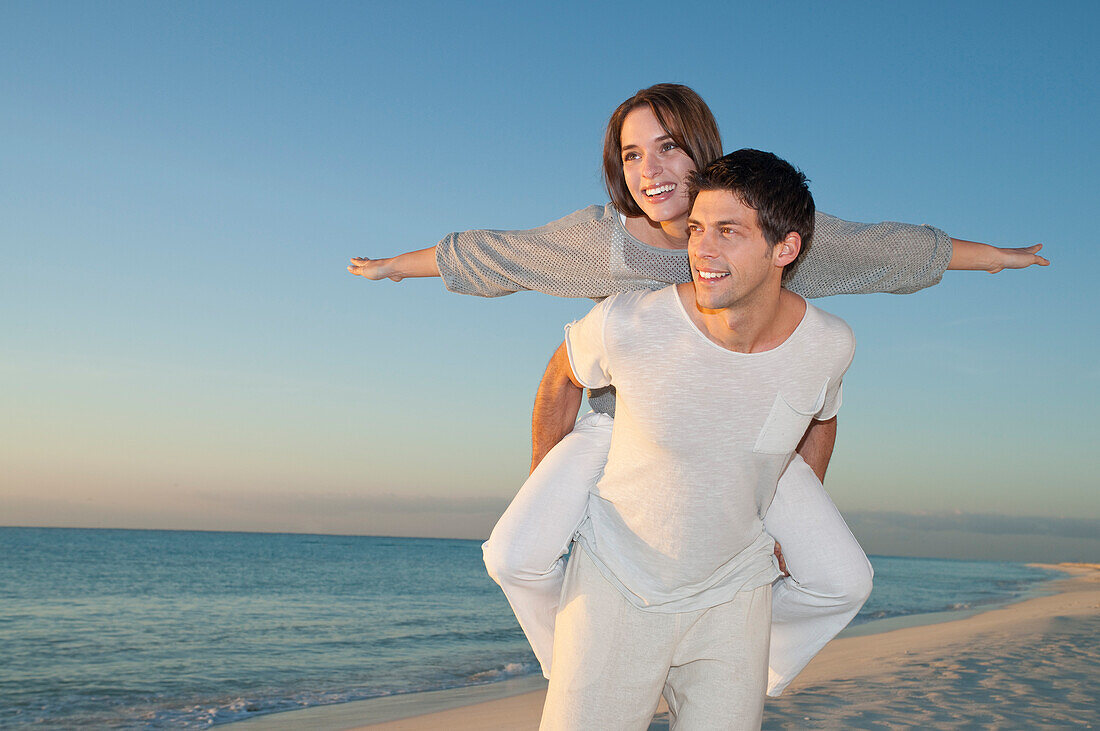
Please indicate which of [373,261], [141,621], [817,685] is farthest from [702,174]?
[141,621]

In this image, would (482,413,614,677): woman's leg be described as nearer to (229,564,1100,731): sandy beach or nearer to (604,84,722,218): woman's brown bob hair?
(604,84,722,218): woman's brown bob hair

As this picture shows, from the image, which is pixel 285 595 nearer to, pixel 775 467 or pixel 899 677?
pixel 899 677

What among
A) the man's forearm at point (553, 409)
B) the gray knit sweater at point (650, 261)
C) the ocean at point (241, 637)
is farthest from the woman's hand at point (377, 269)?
the ocean at point (241, 637)

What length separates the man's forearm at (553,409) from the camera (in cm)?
265

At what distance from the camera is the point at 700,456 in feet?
7.44

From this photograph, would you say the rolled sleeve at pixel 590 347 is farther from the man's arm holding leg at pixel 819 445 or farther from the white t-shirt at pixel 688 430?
the man's arm holding leg at pixel 819 445

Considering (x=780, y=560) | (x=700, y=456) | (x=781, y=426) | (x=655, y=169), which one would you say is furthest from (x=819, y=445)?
(x=655, y=169)

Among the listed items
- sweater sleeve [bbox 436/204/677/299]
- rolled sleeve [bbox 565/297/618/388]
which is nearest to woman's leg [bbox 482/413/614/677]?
rolled sleeve [bbox 565/297/618/388]

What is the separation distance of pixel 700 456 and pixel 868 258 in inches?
40.4

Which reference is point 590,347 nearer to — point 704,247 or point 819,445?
point 704,247

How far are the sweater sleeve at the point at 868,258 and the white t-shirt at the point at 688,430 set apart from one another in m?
0.49

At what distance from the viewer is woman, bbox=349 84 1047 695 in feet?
8.61

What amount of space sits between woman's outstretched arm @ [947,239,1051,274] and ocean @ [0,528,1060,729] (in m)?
7.03

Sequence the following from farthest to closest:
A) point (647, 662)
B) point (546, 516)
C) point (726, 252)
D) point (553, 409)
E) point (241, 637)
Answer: point (241, 637) → point (553, 409) → point (546, 516) → point (647, 662) → point (726, 252)
